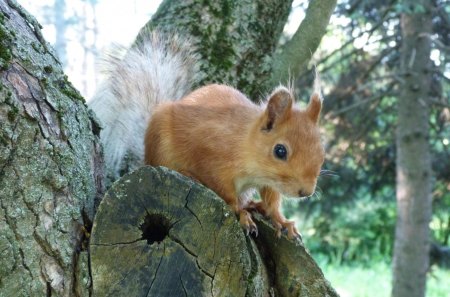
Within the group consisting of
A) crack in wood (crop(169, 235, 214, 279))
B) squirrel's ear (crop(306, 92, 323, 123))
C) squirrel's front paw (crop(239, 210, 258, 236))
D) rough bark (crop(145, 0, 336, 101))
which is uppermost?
rough bark (crop(145, 0, 336, 101))

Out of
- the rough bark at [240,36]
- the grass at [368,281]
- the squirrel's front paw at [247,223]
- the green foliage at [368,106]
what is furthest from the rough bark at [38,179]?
the grass at [368,281]

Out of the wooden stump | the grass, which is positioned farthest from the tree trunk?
the wooden stump

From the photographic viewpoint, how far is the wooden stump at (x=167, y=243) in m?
1.29

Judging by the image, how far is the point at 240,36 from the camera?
2328 mm

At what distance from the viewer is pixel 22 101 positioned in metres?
1.37

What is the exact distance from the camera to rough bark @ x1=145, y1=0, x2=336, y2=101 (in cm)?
229

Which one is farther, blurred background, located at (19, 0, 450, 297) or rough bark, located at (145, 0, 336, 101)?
blurred background, located at (19, 0, 450, 297)

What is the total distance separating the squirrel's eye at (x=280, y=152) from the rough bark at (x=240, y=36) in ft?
1.99

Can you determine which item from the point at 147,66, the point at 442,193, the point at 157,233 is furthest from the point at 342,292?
the point at 157,233

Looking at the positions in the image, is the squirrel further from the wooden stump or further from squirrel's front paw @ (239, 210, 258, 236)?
the wooden stump

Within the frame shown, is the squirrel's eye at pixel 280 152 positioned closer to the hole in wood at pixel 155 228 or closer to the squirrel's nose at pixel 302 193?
the squirrel's nose at pixel 302 193

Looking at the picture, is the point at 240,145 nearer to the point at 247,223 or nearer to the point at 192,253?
the point at 247,223

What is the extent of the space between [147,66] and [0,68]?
2.69 feet

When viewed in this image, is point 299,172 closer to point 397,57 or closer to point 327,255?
point 397,57
